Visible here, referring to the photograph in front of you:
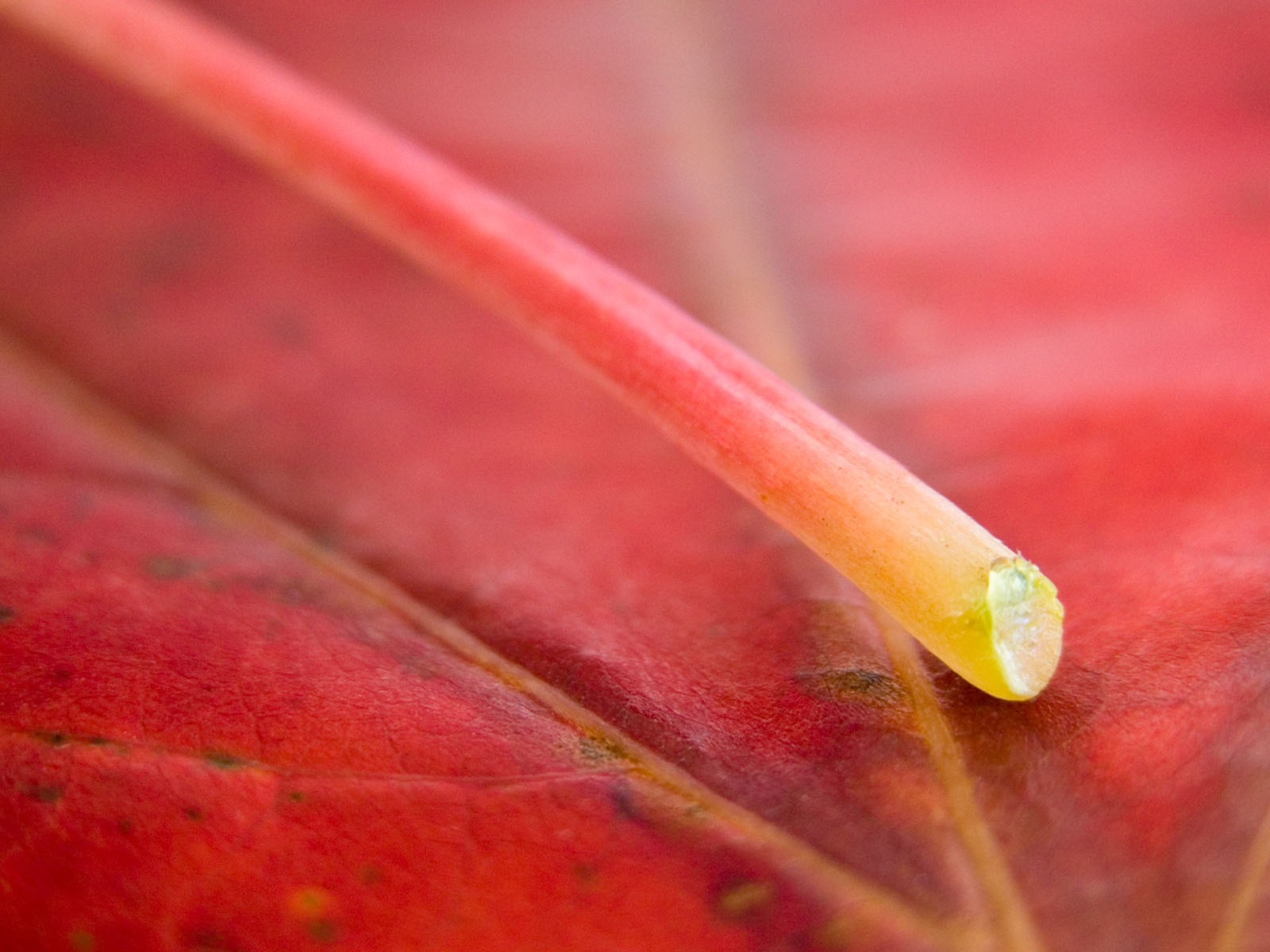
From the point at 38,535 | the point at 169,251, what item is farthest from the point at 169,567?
the point at 169,251

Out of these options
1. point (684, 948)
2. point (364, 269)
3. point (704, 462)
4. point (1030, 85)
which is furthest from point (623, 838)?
point (1030, 85)

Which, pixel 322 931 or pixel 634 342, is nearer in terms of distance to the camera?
pixel 322 931

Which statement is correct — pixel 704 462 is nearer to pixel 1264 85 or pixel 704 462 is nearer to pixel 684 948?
pixel 684 948

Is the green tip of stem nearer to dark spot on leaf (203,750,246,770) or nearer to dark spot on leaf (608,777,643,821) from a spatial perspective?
dark spot on leaf (608,777,643,821)

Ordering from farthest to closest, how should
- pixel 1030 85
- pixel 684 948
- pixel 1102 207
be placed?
pixel 1030 85 → pixel 1102 207 → pixel 684 948

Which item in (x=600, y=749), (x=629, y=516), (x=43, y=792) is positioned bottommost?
(x=43, y=792)

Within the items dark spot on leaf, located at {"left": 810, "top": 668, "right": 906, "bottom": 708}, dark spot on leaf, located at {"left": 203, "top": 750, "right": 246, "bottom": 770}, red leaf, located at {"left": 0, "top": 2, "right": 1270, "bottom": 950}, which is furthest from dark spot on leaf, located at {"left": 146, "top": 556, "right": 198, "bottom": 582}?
dark spot on leaf, located at {"left": 810, "top": 668, "right": 906, "bottom": 708}

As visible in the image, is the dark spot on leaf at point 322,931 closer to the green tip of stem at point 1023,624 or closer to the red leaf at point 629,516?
the red leaf at point 629,516

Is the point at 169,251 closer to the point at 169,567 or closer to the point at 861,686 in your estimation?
the point at 169,567
